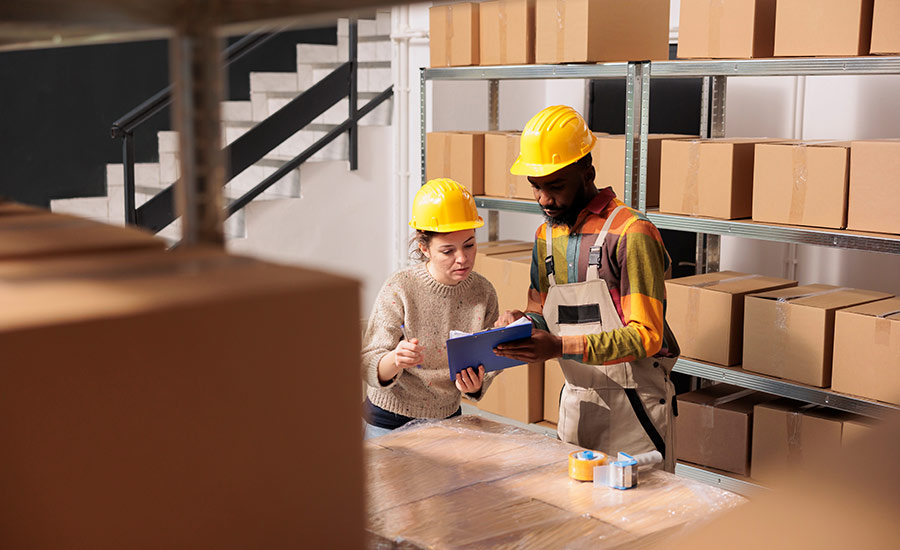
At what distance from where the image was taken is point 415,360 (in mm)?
2662

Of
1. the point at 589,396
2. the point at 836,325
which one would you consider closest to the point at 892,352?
the point at 836,325

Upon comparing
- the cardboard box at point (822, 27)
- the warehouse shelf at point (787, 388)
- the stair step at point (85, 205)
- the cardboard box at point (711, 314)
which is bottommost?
the warehouse shelf at point (787, 388)

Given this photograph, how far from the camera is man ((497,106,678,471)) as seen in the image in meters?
2.65

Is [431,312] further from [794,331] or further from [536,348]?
[794,331]

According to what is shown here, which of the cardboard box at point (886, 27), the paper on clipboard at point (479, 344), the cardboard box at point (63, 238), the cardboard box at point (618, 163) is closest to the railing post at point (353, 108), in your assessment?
the cardboard box at point (618, 163)

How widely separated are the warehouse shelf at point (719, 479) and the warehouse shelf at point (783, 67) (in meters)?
1.61

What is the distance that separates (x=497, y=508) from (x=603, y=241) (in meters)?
0.95

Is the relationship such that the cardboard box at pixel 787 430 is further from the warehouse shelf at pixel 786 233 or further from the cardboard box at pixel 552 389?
the cardboard box at pixel 552 389

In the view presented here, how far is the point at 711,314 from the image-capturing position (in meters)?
3.77

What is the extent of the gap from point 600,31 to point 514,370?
1656 millimetres

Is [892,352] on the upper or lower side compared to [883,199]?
lower

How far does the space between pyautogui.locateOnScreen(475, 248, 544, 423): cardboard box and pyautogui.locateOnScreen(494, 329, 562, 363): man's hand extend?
171 centimetres

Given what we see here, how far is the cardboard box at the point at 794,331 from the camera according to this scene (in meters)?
3.44

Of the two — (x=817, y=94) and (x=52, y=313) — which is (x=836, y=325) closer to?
(x=817, y=94)
